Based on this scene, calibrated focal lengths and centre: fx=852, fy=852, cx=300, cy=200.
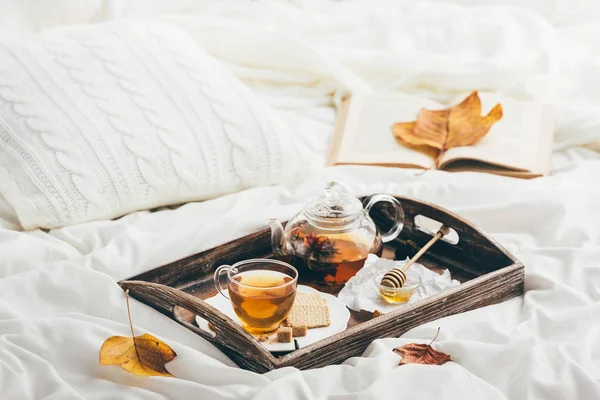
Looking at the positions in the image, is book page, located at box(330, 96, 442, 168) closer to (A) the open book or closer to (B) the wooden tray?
(A) the open book

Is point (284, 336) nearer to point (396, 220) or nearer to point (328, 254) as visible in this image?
point (328, 254)

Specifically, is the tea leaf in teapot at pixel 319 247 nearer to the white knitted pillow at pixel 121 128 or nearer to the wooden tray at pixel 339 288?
the wooden tray at pixel 339 288

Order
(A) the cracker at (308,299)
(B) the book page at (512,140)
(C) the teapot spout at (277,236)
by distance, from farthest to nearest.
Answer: (B) the book page at (512,140)
(C) the teapot spout at (277,236)
(A) the cracker at (308,299)

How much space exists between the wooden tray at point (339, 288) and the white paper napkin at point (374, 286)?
0.02 meters

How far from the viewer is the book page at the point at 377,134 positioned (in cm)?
143

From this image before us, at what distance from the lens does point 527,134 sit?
1501mm

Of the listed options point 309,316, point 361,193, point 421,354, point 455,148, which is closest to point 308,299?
point 309,316

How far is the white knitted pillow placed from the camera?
1147 mm

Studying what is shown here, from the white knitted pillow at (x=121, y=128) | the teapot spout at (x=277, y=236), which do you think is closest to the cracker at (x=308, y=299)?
the teapot spout at (x=277, y=236)

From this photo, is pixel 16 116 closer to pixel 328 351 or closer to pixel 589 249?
pixel 328 351

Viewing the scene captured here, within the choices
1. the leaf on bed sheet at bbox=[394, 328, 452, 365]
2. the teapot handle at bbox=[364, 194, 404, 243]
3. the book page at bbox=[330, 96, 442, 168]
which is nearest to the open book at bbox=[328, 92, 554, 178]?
the book page at bbox=[330, 96, 442, 168]

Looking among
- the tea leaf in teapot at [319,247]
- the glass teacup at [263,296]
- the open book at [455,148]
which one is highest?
the glass teacup at [263,296]

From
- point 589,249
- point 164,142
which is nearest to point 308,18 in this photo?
point 164,142

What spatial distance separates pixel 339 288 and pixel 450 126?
60 cm
